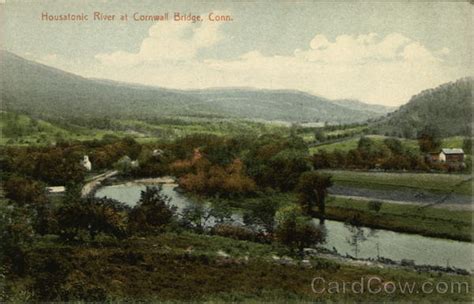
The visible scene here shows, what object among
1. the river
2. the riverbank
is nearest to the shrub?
the riverbank

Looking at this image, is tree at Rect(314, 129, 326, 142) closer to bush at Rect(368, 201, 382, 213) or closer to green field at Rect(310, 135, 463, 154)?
green field at Rect(310, 135, 463, 154)

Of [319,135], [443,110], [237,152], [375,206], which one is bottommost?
[375,206]

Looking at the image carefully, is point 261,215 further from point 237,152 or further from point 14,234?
point 14,234

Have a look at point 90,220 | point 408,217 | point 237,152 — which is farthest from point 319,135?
point 90,220

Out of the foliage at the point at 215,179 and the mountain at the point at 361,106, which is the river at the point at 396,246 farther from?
the mountain at the point at 361,106

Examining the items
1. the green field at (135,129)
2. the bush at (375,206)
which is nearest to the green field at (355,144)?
the green field at (135,129)

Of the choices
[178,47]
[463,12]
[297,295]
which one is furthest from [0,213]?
[463,12]

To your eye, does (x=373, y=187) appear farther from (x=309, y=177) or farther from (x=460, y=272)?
(x=460, y=272)
